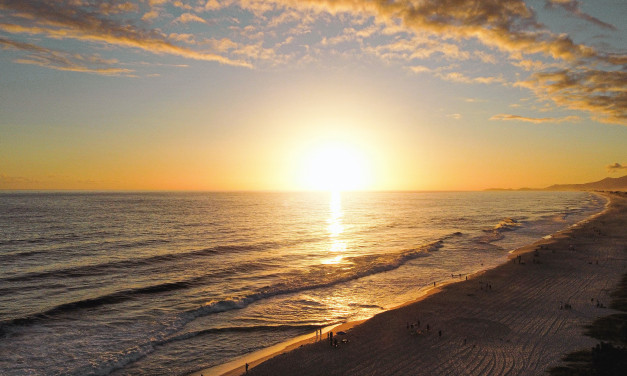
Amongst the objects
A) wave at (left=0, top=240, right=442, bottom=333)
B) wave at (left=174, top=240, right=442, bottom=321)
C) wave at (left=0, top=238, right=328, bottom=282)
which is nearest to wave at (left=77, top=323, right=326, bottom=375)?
wave at (left=0, top=240, right=442, bottom=333)

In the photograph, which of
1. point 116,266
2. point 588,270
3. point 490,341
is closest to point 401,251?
point 588,270

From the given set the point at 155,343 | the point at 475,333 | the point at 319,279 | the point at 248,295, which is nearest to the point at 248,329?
the point at 155,343

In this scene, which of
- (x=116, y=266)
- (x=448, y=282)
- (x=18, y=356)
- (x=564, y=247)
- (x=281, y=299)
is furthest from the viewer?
(x=564, y=247)

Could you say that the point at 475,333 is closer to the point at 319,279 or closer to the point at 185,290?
the point at 319,279

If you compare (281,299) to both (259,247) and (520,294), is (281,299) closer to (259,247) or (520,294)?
(520,294)

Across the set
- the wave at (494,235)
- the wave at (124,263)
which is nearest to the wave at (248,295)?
the wave at (124,263)

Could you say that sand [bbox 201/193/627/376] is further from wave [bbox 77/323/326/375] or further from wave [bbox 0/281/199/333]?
wave [bbox 0/281/199/333]

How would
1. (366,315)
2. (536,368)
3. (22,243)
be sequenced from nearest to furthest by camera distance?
1. (536,368)
2. (366,315)
3. (22,243)

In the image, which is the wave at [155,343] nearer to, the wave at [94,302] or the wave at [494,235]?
the wave at [94,302]
